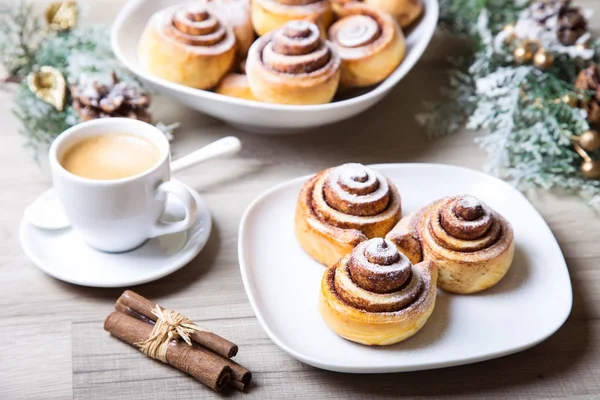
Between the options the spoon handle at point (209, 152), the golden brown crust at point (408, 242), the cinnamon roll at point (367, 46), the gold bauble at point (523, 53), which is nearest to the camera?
the golden brown crust at point (408, 242)

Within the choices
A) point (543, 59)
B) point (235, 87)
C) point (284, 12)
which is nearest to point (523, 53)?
point (543, 59)

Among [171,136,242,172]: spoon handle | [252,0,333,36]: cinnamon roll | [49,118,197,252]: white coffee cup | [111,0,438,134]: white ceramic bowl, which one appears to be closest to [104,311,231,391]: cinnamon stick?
[49,118,197,252]: white coffee cup

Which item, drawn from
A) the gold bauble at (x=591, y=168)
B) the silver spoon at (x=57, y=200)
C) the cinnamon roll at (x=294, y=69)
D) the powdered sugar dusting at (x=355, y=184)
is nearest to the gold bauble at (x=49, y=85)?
the silver spoon at (x=57, y=200)

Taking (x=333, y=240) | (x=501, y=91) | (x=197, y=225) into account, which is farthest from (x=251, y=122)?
(x=501, y=91)

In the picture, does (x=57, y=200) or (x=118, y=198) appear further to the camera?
(x=57, y=200)

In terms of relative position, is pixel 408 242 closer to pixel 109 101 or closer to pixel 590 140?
pixel 590 140

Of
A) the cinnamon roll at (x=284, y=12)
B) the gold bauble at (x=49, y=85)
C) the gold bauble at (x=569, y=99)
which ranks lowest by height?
the gold bauble at (x=49, y=85)

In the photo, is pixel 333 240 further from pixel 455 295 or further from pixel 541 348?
pixel 541 348

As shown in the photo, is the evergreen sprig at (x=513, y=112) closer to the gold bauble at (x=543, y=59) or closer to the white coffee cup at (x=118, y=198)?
the gold bauble at (x=543, y=59)
